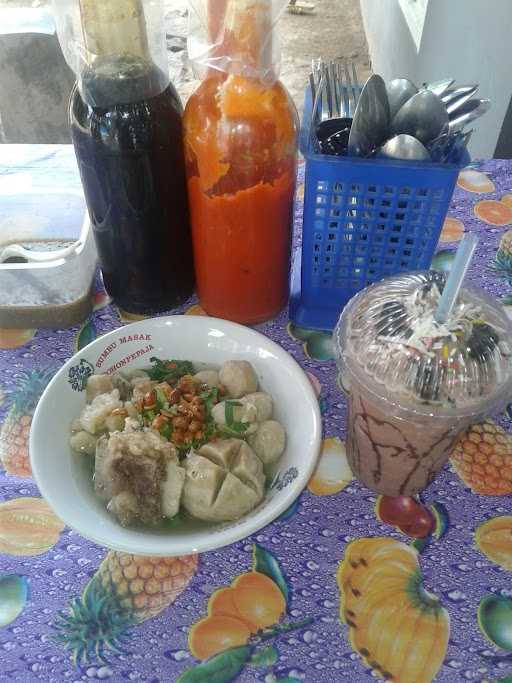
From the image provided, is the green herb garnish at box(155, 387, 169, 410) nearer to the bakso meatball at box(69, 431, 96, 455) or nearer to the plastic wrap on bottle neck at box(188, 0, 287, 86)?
the bakso meatball at box(69, 431, 96, 455)

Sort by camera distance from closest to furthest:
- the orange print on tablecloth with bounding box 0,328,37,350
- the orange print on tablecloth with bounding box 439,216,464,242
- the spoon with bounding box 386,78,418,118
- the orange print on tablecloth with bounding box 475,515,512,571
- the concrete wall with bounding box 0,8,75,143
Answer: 1. the orange print on tablecloth with bounding box 475,515,512,571
2. the spoon with bounding box 386,78,418,118
3. the orange print on tablecloth with bounding box 0,328,37,350
4. the orange print on tablecloth with bounding box 439,216,464,242
5. the concrete wall with bounding box 0,8,75,143

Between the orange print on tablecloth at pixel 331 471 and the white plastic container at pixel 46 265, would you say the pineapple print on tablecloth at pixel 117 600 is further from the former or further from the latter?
the white plastic container at pixel 46 265

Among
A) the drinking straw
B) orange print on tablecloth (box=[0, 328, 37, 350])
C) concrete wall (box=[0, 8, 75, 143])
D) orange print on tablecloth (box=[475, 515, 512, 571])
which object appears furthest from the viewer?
concrete wall (box=[0, 8, 75, 143])

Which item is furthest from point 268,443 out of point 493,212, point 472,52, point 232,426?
point 472,52

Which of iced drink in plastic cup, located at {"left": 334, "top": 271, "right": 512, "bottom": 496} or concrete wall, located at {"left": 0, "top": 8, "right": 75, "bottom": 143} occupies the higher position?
iced drink in plastic cup, located at {"left": 334, "top": 271, "right": 512, "bottom": 496}

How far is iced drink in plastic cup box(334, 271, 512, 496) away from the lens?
50cm

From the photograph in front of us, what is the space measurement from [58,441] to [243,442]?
20cm

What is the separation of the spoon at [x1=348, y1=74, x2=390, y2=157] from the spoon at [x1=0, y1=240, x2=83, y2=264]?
39cm

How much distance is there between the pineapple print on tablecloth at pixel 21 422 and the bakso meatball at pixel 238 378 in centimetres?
25

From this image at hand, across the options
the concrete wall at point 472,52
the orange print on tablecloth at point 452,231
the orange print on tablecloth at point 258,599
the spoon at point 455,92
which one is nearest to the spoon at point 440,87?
the spoon at point 455,92

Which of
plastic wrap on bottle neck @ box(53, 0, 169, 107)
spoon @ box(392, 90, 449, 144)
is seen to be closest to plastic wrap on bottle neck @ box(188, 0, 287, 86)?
plastic wrap on bottle neck @ box(53, 0, 169, 107)

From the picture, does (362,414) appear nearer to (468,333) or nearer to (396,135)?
(468,333)

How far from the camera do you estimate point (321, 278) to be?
30.7 inches

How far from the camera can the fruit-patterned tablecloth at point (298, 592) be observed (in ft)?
1.65
